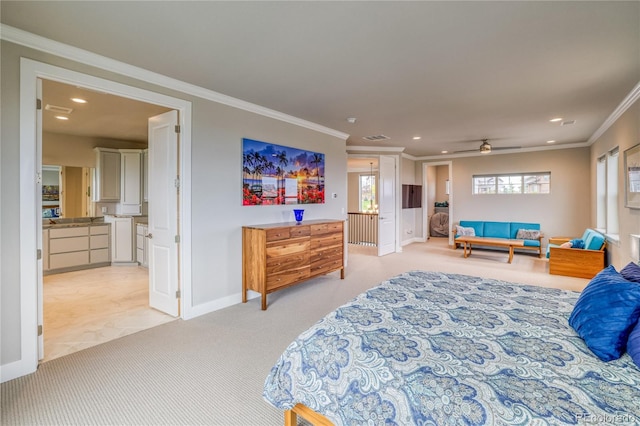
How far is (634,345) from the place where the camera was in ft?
4.28

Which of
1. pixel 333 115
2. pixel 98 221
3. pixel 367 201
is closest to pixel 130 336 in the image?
pixel 333 115

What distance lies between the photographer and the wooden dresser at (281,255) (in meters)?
3.61

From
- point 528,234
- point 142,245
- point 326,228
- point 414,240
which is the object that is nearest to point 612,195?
point 528,234

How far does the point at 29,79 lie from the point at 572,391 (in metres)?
3.82

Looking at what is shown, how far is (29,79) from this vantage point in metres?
2.28

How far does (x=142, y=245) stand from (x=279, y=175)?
3423 mm

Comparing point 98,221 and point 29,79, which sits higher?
point 29,79

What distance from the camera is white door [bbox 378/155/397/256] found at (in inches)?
275

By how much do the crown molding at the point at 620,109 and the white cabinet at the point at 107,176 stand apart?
26.7ft

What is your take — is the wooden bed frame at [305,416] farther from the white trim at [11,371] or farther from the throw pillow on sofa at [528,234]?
the throw pillow on sofa at [528,234]

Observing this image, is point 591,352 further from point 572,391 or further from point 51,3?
point 51,3

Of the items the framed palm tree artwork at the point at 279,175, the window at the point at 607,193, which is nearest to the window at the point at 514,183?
the window at the point at 607,193

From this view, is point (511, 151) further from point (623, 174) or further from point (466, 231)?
point (623, 174)

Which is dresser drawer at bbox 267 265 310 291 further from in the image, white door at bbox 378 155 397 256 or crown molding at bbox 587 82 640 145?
crown molding at bbox 587 82 640 145
